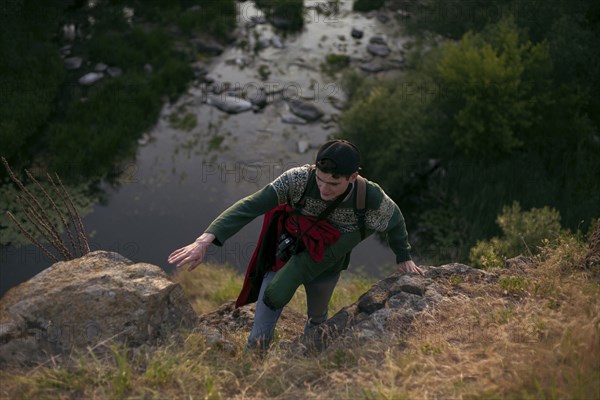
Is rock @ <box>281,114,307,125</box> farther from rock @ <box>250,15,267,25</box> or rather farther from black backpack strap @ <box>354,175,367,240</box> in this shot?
black backpack strap @ <box>354,175,367,240</box>

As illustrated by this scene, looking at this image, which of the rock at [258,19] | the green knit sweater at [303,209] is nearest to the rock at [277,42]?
the rock at [258,19]

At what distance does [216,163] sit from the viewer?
563 inches

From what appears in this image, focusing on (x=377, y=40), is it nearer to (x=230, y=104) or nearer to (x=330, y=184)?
(x=230, y=104)

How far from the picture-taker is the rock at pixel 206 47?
706 inches

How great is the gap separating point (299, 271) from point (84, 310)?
181cm

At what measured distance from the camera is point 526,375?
4398mm

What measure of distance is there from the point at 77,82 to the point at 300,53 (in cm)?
598

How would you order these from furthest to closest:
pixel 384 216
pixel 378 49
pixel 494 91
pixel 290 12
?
pixel 290 12 < pixel 378 49 < pixel 494 91 < pixel 384 216

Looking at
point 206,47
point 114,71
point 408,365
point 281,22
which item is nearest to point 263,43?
point 281,22

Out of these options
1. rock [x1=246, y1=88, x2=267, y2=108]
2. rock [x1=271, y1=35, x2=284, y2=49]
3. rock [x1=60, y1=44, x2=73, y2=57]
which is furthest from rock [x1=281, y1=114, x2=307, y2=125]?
rock [x1=60, y1=44, x2=73, y2=57]

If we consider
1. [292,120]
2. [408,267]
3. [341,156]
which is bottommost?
[292,120]

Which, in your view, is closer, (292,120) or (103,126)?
(103,126)

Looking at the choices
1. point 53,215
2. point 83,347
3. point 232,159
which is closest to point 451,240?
point 232,159

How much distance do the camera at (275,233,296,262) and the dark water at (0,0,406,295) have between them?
20.8ft
